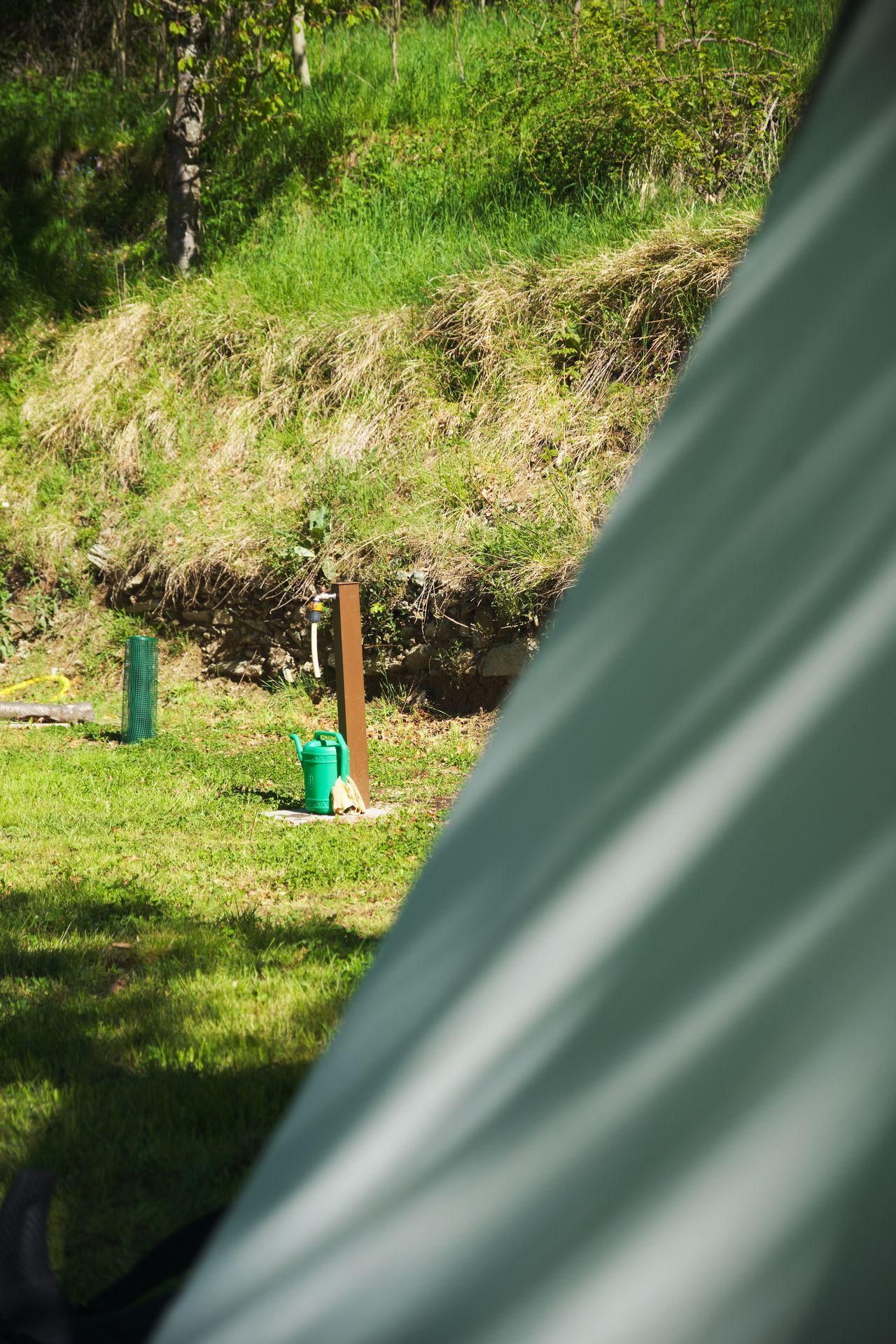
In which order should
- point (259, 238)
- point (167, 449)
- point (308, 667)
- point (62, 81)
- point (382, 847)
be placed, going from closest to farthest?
point (382, 847), point (308, 667), point (167, 449), point (259, 238), point (62, 81)

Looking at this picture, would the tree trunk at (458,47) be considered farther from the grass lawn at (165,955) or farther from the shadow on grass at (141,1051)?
the shadow on grass at (141,1051)

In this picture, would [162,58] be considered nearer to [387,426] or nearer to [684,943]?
[387,426]

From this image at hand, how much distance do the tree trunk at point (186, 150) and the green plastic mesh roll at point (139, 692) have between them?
7821mm

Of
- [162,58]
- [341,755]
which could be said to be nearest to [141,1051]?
[341,755]

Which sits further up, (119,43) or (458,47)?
(458,47)

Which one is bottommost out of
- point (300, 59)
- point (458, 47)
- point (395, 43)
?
point (300, 59)

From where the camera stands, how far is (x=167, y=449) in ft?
44.1

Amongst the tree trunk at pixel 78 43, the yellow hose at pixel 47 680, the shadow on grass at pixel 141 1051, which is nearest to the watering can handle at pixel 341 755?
the shadow on grass at pixel 141 1051

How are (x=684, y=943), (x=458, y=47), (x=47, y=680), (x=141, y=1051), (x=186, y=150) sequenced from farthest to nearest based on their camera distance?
(x=458, y=47) → (x=186, y=150) → (x=47, y=680) → (x=141, y=1051) → (x=684, y=943)

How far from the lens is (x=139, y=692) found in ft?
32.0

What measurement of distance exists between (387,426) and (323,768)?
19.5ft

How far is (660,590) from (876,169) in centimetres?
45

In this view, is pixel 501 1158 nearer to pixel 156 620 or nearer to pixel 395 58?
pixel 156 620

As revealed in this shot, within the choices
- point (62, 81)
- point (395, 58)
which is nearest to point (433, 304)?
point (395, 58)
